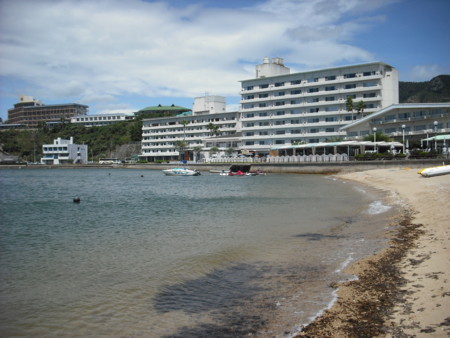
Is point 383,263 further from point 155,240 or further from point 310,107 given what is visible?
point 310,107

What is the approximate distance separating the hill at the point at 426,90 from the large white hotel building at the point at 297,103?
304ft

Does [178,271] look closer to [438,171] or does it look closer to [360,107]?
[438,171]

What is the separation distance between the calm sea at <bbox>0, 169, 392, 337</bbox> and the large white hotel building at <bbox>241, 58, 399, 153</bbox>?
7023 centimetres

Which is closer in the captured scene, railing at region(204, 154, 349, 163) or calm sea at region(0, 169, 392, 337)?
calm sea at region(0, 169, 392, 337)

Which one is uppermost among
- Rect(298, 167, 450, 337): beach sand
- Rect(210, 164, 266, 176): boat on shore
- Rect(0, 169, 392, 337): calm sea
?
Rect(210, 164, 266, 176): boat on shore

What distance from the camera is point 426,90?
7397 inches

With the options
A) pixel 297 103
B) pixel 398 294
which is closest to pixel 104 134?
pixel 297 103

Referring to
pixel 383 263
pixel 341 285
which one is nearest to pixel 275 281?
pixel 341 285

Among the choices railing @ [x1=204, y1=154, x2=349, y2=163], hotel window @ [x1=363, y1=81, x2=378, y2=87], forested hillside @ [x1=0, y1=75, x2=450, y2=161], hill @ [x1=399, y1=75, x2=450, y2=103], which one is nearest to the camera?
railing @ [x1=204, y1=154, x2=349, y2=163]

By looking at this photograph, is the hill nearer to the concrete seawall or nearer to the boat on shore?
Answer: the concrete seawall

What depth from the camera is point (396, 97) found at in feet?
287

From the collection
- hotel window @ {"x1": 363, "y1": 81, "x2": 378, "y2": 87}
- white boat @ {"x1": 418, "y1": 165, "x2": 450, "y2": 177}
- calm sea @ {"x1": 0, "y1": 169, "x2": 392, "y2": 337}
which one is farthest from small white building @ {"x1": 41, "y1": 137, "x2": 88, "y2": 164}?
white boat @ {"x1": 418, "y1": 165, "x2": 450, "y2": 177}

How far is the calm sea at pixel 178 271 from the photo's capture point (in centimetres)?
834

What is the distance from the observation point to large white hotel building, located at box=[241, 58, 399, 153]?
286ft
